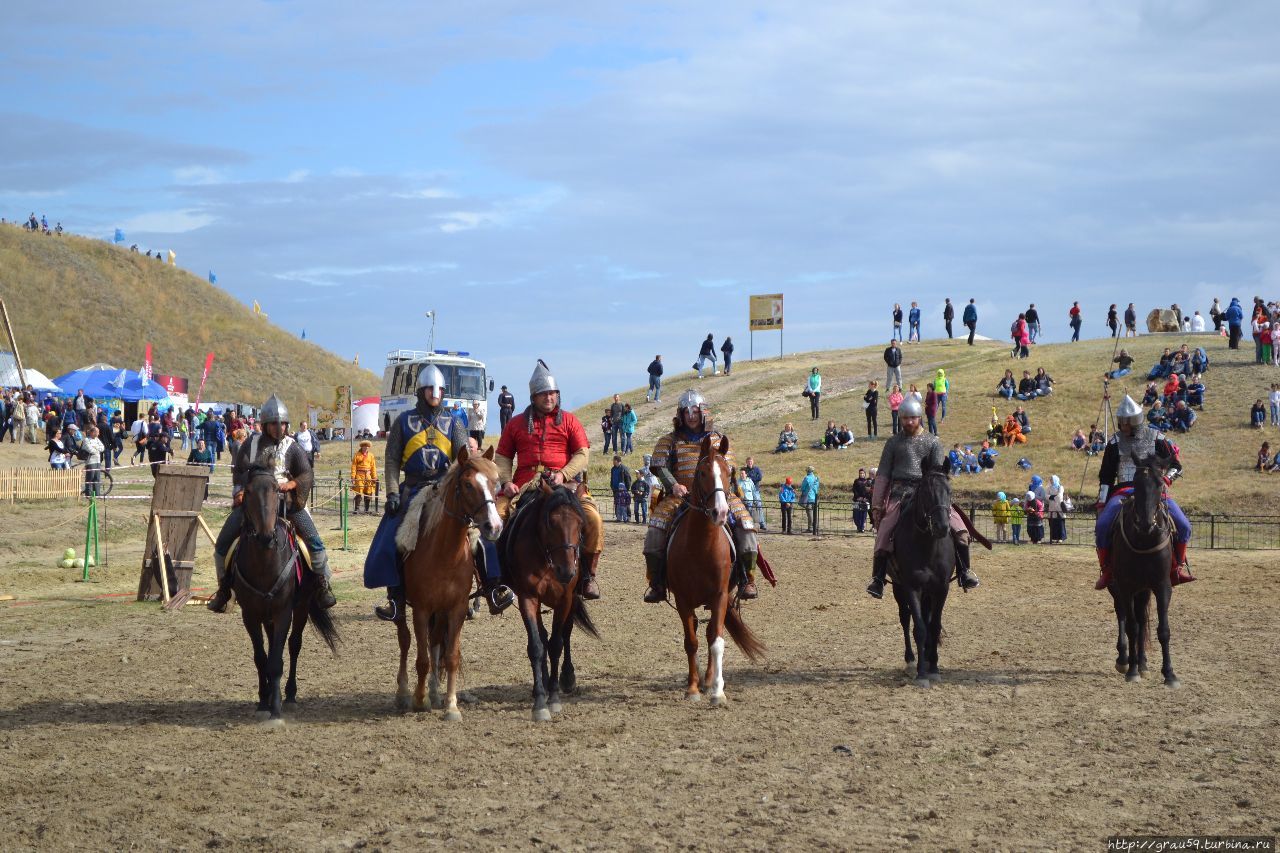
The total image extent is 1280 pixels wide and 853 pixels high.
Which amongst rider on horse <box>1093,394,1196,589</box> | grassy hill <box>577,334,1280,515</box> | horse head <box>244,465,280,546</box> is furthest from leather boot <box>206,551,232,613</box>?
grassy hill <box>577,334,1280,515</box>

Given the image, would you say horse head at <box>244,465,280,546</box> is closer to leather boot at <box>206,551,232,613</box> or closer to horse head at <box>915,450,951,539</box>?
leather boot at <box>206,551,232,613</box>

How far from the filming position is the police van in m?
45.6

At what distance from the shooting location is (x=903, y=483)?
42.5ft

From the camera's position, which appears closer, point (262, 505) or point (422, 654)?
point (262, 505)

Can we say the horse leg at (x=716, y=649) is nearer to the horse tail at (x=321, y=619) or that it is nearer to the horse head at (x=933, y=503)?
the horse head at (x=933, y=503)

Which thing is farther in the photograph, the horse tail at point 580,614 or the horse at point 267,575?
the horse tail at point 580,614

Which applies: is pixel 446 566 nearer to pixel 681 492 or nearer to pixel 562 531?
pixel 562 531

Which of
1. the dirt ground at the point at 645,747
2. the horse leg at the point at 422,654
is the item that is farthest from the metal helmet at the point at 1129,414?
the horse leg at the point at 422,654

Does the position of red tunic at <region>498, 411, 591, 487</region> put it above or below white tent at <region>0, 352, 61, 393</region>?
below

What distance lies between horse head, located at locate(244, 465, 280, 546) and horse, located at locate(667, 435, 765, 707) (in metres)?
Result: 3.65

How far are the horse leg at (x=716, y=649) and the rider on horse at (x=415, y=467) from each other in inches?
74.3

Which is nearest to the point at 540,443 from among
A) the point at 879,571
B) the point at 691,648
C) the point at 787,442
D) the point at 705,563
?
the point at 705,563

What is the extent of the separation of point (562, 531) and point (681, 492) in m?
1.44

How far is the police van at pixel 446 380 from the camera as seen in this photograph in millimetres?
45562
